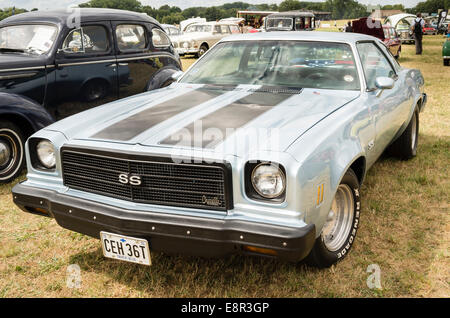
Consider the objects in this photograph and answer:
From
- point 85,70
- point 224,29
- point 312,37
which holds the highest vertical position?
point 224,29

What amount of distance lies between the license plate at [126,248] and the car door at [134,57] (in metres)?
3.80

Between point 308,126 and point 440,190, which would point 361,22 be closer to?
point 440,190

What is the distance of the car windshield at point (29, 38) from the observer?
5.26 meters

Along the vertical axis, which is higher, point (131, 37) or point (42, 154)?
point (131, 37)

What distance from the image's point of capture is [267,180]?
7.65ft

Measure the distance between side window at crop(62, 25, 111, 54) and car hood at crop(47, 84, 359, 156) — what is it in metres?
2.18

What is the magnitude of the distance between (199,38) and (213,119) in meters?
16.7

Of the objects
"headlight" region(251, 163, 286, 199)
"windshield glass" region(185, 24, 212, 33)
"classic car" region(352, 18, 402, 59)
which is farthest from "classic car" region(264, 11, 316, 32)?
"headlight" region(251, 163, 286, 199)

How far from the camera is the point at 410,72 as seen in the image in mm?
4953

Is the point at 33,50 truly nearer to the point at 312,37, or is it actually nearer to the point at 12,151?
the point at 12,151

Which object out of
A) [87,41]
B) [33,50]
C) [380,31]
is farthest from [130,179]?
[380,31]

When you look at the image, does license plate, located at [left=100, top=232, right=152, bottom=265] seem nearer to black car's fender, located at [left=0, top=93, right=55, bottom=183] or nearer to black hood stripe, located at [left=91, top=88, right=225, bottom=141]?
black hood stripe, located at [left=91, top=88, right=225, bottom=141]

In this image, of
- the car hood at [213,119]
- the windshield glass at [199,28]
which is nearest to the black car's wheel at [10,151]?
the car hood at [213,119]

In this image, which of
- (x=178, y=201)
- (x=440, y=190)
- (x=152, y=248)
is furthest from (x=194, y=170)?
(x=440, y=190)
